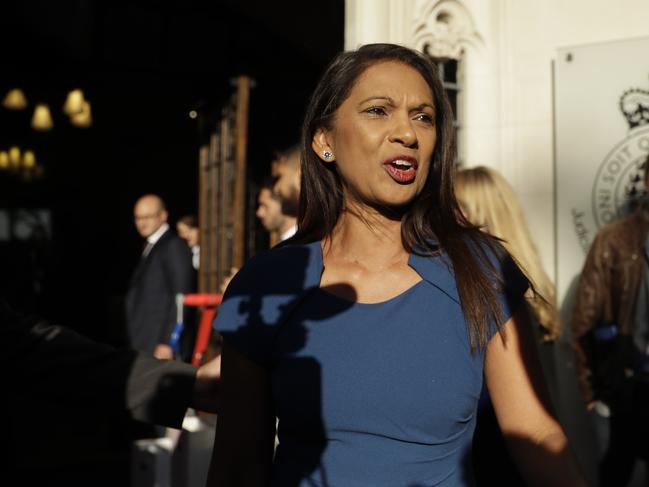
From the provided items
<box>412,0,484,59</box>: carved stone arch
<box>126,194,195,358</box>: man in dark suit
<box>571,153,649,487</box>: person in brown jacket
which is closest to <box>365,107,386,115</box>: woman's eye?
<box>571,153,649,487</box>: person in brown jacket

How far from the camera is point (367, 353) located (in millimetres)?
1673

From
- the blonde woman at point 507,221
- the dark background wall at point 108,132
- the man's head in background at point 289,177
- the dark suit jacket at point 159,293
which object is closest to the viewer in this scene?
the blonde woman at point 507,221

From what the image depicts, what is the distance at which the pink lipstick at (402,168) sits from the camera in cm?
183

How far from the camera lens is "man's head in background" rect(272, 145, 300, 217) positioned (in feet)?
14.8

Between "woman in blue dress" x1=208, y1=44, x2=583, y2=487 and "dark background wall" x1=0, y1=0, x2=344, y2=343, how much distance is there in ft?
21.1

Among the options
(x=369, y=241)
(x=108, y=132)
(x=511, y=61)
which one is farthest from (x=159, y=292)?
(x=108, y=132)

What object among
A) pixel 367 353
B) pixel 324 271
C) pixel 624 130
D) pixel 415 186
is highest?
pixel 624 130

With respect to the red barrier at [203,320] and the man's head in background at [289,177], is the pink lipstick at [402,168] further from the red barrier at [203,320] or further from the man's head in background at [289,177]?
the red barrier at [203,320]

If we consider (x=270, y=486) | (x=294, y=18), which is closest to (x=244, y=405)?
(x=270, y=486)

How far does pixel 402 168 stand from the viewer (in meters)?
1.84

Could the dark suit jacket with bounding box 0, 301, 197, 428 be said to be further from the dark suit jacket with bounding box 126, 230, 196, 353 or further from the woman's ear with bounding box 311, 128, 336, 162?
the dark suit jacket with bounding box 126, 230, 196, 353

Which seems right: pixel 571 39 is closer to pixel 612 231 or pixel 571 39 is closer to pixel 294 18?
pixel 612 231

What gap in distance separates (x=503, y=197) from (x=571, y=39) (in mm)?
1389

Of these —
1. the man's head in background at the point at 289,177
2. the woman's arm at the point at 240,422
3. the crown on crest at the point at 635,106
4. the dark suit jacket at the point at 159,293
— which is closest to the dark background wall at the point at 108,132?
the woman's arm at the point at 240,422
